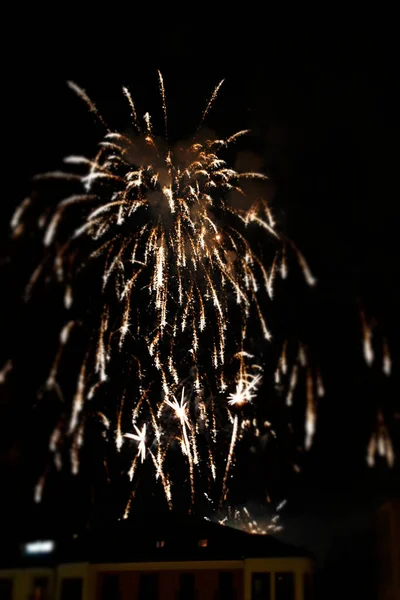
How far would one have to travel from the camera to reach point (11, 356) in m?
15.9

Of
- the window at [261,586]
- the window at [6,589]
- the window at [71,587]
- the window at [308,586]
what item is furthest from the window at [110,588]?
the window at [308,586]

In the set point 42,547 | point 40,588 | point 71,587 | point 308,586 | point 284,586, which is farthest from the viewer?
point 71,587

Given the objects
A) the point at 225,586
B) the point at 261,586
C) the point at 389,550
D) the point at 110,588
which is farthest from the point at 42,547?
the point at 389,550

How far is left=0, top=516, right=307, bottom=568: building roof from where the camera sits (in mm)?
19953

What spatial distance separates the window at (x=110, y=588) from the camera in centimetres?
2077

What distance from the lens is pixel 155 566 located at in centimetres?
2064

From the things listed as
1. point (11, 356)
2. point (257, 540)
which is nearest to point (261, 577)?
point (257, 540)

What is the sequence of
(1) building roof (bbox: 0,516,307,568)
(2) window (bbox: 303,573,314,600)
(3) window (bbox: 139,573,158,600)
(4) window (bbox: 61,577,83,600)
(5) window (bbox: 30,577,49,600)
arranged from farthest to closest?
(3) window (bbox: 139,573,158,600)
(4) window (bbox: 61,577,83,600)
(1) building roof (bbox: 0,516,307,568)
(5) window (bbox: 30,577,49,600)
(2) window (bbox: 303,573,314,600)

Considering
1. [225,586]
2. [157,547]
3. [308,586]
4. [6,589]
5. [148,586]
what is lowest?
[6,589]

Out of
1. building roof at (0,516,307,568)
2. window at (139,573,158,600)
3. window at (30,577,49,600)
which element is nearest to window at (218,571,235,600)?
building roof at (0,516,307,568)

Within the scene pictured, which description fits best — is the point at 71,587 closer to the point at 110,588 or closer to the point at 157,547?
the point at 110,588

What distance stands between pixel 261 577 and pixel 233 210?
35.8 ft

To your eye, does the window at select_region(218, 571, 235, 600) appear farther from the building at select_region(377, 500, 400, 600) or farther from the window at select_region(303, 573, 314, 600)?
the building at select_region(377, 500, 400, 600)

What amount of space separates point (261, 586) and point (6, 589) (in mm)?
7558
